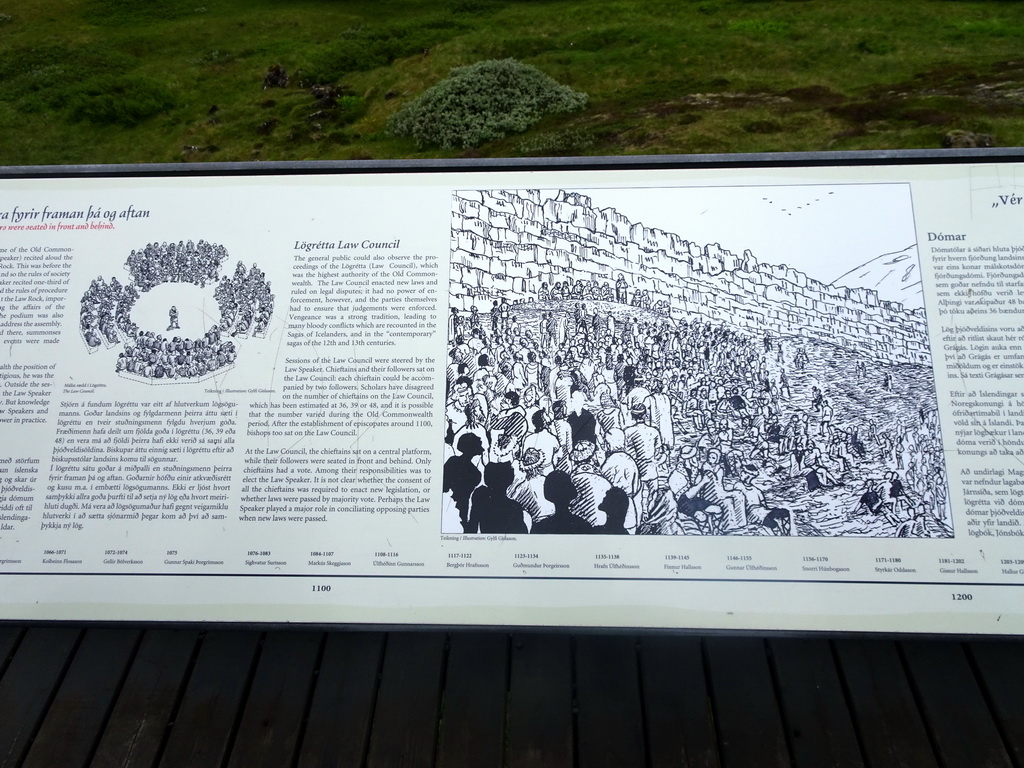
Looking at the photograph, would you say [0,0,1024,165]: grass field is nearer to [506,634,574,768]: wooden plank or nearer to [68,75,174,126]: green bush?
[68,75,174,126]: green bush

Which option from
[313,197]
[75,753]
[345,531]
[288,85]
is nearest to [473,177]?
[313,197]

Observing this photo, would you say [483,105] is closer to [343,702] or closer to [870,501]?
[870,501]

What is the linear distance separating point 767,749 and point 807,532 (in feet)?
3.40

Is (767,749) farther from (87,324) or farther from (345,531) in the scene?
(87,324)

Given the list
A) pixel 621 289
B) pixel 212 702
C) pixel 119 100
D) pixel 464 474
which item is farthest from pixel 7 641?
pixel 119 100

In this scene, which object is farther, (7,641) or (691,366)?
(7,641)

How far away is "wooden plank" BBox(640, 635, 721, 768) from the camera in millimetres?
3053

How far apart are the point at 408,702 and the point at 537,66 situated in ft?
29.6

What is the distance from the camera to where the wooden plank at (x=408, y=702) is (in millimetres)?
3090

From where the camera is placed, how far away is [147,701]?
3.29 m

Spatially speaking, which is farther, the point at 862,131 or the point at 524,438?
the point at 862,131

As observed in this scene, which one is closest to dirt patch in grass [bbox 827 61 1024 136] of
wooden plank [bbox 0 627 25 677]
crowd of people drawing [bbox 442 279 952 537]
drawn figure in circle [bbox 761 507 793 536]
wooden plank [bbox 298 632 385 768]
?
crowd of people drawing [bbox 442 279 952 537]

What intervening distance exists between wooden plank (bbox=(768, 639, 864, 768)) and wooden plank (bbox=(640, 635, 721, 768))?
1.27ft

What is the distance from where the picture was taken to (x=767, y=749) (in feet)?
10.1
